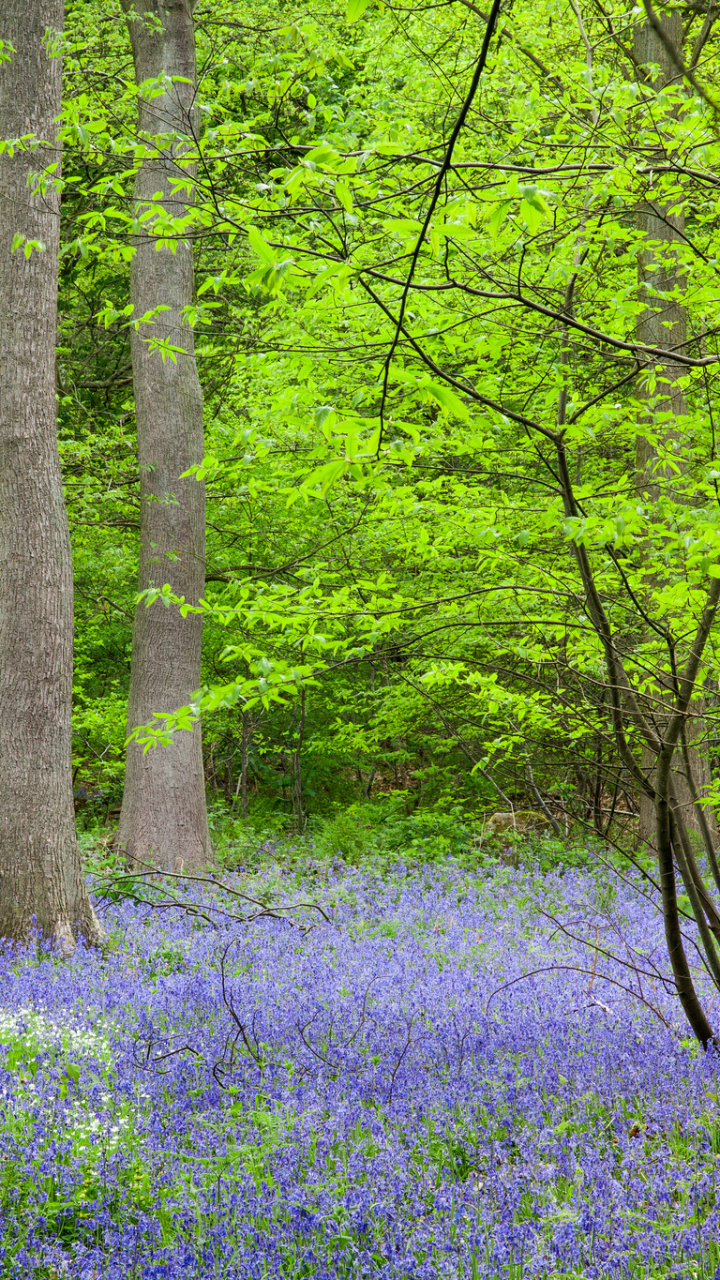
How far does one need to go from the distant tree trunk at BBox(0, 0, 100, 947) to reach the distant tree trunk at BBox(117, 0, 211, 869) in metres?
3.17

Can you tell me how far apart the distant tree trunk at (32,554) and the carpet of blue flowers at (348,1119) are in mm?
518

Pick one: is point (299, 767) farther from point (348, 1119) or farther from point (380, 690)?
point (348, 1119)

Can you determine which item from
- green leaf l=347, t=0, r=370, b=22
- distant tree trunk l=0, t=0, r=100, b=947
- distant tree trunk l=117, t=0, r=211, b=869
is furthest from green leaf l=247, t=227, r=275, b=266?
distant tree trunk l=117, t=0, r=211, b=869

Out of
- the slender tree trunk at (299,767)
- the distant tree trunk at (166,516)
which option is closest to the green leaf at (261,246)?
the distant tree trunk at (166,516)

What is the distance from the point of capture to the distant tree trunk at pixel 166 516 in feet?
32.1

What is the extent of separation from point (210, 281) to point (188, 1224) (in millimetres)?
3262

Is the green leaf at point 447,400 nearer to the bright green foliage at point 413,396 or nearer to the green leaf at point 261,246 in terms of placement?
the bright green foliage at point 413,396

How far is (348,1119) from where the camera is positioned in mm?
3496

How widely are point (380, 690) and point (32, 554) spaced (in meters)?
5.22

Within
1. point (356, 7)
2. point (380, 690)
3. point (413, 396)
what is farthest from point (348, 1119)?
point (380, 690)

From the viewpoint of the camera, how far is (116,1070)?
12.9ft

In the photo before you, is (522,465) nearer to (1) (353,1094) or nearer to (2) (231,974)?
(2) (231,974)

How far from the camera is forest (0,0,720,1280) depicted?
287cm

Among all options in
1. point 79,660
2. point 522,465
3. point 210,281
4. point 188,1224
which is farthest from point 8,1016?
point 79,660
